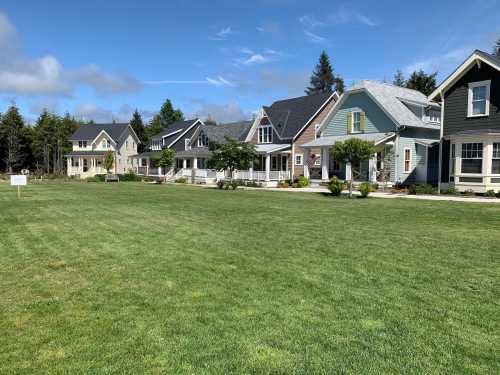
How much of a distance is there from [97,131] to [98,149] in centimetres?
323

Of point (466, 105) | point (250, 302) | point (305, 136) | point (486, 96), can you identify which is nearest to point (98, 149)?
point (305, 136)

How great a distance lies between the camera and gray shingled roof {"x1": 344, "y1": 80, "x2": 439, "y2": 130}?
28109 mm

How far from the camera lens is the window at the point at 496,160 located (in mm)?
20938

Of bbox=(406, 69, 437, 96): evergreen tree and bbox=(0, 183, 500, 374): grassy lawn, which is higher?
bbox=(406, 69, 437, 96): evergreen tree

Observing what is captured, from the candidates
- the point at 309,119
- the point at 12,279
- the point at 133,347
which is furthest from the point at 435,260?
the point at 309,119

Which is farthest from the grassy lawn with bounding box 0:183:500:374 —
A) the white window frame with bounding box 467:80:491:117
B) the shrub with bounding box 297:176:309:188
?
the shrub with bounding box 297:176:309:188

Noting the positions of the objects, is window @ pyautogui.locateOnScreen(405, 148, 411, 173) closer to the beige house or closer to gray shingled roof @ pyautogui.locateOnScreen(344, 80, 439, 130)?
gray shingled roof @ pyautogui.locateOnScreen(344, 80, 439, 130)

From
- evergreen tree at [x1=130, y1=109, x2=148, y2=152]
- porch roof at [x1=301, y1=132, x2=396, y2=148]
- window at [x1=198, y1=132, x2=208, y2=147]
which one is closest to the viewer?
porch roof at [x1=301, y1=132, x2=396, y2=148]

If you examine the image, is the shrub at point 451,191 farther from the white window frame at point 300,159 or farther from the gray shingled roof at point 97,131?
the gray shingled roof at point 97,131

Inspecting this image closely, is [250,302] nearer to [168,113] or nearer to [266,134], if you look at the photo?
[266,134]

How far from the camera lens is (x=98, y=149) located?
60.2 meters

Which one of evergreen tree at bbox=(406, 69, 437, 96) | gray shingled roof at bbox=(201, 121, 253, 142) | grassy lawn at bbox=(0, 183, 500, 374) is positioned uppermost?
evergreen tree at bbox=(406, 69, 437, 96)

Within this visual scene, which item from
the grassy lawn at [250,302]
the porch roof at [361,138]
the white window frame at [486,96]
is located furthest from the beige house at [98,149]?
the grassy lawn at [250,302]

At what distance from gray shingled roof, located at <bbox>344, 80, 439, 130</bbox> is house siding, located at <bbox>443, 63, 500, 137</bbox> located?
152 inches
